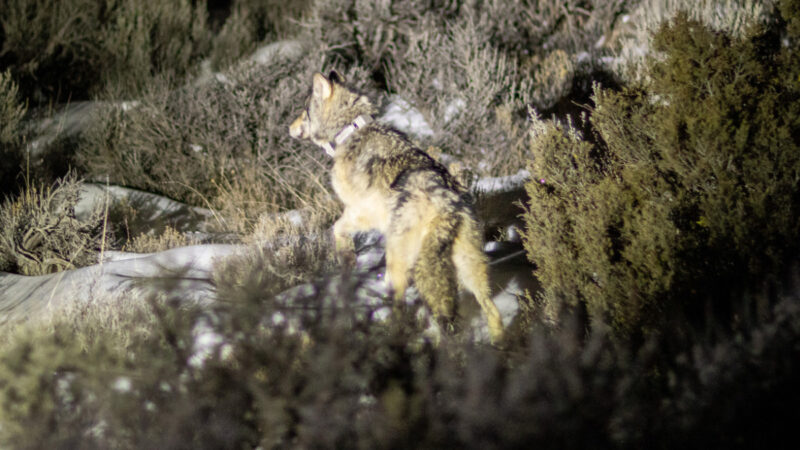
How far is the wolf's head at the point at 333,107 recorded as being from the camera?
4.29 m

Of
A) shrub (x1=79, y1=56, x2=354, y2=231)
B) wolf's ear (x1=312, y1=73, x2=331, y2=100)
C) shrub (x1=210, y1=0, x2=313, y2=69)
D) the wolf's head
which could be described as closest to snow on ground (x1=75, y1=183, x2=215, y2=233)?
shrub (x1=79, y1=56, x2=354, y2=231)

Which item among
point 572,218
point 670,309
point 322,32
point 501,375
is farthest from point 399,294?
point 322,32

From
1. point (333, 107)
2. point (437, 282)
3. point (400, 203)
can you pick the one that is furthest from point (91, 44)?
point (437, 282)

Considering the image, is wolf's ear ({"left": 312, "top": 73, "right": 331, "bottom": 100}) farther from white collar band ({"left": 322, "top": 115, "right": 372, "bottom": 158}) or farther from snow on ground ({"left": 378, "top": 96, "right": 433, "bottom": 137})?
snow on ground ({"left": 378, "top": 96, "right": 433, "bottom": 137})

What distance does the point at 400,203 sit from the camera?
3342mm

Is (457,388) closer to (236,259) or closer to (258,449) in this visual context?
(258,449)

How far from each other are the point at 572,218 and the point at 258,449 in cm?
249

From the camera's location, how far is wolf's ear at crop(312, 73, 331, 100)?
4.20 metres

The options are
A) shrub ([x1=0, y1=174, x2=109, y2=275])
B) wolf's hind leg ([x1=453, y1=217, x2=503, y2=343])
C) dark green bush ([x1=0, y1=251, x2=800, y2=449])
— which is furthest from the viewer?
shrub ([x1=0, y1=174, x2=109, y2=275])

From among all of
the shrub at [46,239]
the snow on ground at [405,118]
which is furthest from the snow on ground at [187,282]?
the snow on ground at [405,118]

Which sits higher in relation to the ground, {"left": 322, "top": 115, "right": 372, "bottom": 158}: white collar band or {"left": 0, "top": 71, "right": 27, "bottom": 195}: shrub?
{"left": 322, "top": 115, "right": 372, "bottom": 158}: white collar band

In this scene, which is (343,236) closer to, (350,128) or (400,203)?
(400,203)

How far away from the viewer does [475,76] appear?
7074 millimetres

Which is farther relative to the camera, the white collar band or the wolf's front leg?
the white collar band
